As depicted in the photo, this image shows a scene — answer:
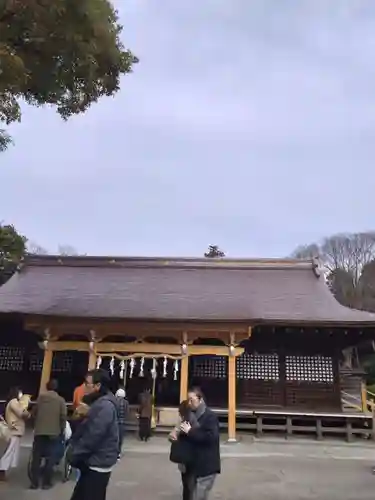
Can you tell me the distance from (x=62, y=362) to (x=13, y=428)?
745 centimetres

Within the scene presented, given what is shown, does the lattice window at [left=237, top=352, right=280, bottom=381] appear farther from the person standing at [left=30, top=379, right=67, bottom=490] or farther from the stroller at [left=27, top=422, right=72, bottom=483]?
the person standing at [left=30, top=379, right=67, bottom=490]

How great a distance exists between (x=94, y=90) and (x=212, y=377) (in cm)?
931

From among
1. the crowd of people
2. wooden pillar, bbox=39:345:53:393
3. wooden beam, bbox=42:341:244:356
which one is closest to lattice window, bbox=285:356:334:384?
wooden beam, bbox=42:341:244:356

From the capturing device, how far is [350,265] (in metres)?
47.6

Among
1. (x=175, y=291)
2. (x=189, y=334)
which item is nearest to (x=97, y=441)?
(x=189, y=334)

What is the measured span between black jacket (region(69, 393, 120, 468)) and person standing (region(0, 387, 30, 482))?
149 inches

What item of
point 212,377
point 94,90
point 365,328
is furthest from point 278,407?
point 94,90

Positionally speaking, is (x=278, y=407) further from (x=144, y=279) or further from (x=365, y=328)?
(x=144, y=279)

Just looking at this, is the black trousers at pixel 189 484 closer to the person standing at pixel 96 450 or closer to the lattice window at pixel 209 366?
the person standing at pixel 96 450

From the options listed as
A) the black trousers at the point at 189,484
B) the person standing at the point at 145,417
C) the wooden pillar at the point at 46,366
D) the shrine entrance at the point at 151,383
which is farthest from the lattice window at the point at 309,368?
the black trousers at the point at 189,484

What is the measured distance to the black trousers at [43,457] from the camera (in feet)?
22.6

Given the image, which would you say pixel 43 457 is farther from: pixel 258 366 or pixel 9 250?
pixel 9 250

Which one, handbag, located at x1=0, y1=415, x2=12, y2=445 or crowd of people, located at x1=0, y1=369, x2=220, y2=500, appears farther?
handbag, located at x1=0, y1=415, x2=12, y2=445

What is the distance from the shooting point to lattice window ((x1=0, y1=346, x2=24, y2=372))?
14711 mm
